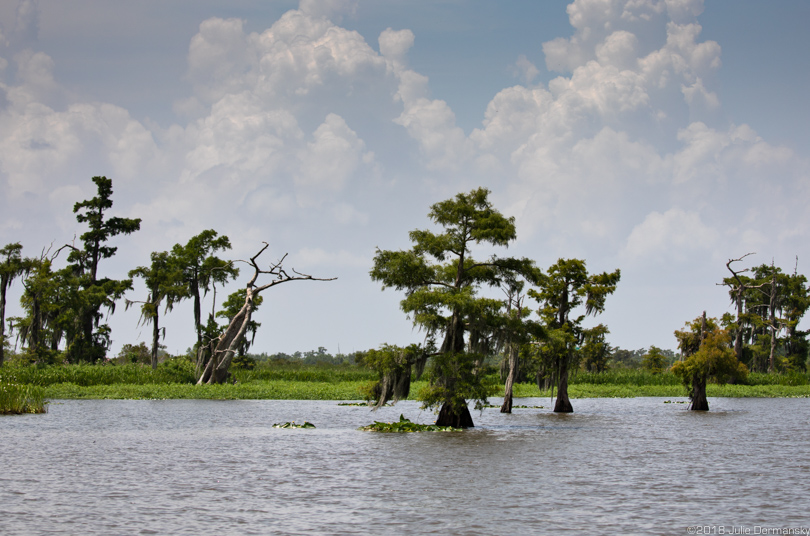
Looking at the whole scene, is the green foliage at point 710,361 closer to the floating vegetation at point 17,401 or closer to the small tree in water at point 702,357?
the small tree in water at point 702,357

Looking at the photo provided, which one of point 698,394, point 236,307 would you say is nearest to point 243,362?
point 236,307

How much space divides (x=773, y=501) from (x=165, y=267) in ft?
215

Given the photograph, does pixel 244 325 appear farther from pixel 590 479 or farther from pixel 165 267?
pixel 590 479

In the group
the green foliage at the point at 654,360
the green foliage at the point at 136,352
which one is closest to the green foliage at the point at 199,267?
the green foliage at the point at 136,352

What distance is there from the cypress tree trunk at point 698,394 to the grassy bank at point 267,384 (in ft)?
46.6

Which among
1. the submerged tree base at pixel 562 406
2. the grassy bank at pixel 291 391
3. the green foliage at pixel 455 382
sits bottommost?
the grassy bank at pixel 291 391

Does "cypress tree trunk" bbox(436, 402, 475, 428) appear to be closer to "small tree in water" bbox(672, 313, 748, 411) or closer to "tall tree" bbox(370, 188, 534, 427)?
"tall tree" bbox(370, 188, 534, 427)

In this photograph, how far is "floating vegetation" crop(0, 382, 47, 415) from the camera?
129 feet

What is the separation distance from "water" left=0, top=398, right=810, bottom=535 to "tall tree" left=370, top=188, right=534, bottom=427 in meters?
2.07

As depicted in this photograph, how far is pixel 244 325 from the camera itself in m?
65.2

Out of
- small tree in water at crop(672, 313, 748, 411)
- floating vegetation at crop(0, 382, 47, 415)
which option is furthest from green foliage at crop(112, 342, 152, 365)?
small tree in water at crop(672, 313, 748, 411)

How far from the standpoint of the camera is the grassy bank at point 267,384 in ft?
182

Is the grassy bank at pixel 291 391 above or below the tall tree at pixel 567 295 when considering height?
below

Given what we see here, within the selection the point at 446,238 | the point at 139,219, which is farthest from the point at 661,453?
the point at 139,219
